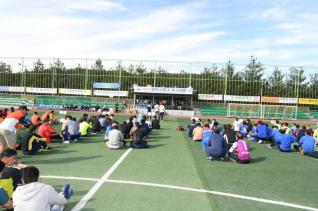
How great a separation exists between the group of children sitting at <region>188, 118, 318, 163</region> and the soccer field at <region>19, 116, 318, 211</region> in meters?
0.47

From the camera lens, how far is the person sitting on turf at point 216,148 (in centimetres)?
1348

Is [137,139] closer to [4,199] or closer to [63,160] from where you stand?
[63,160]

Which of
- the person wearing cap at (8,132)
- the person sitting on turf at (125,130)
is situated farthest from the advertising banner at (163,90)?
the person wearing cap at (8,132)

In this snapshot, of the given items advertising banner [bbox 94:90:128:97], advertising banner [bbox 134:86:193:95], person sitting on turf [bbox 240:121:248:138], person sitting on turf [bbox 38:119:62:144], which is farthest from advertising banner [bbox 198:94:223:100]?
person sitting on turf [bbox 38:119:62:144]

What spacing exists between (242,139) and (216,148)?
3.38 feet

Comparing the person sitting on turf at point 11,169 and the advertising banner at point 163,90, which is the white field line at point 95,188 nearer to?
the person sitting on turf at point 11,169

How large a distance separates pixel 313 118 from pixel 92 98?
94.5ft

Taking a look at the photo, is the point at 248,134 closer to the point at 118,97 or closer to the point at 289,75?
the point at 118,97

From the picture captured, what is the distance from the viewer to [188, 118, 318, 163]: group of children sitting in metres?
13.5

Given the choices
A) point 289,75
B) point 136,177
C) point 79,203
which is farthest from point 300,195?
point 289,75

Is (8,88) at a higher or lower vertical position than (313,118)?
higher

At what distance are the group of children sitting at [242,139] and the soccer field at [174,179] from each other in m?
0.47

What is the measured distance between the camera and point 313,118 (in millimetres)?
47969

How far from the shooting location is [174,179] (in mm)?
10102
